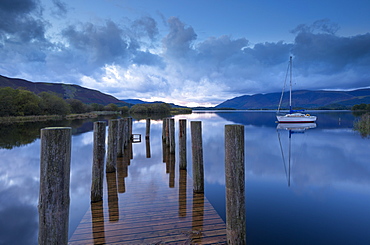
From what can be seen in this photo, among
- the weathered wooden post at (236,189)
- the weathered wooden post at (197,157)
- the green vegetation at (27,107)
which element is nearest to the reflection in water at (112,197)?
the weathered wooden post at (197,157)

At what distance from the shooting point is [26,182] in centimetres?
927

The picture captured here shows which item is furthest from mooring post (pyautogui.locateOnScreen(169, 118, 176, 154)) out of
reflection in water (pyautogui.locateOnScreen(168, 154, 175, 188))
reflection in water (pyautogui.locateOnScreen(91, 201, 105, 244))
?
reflection in water (pyautogui.locateOnScreen(91, 201, 105, 244))

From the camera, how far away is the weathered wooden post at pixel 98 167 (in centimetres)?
540

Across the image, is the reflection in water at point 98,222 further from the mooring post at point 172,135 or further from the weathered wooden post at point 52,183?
the mooring post at point 172,135

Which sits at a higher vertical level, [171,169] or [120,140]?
[120,140]

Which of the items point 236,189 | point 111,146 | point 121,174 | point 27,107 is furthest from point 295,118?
point 27,107

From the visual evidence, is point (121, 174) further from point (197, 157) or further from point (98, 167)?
point (197, 157)

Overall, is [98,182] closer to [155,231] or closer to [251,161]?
[155,231]

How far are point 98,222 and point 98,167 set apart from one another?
4.96 feet

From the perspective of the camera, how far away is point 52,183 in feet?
9.09

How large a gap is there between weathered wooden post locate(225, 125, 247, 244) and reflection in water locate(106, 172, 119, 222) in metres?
2.49

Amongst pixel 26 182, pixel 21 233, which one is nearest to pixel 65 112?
pixel 26 182

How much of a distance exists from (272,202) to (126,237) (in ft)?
16.5

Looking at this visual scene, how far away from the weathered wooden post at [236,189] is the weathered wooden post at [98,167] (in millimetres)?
3550
